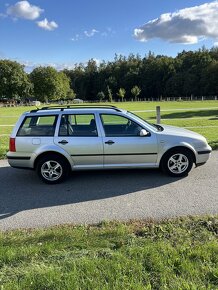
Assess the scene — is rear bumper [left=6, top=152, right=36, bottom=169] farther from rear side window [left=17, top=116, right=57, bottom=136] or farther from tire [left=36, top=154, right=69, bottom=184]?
rear side window [left=17, top=116, right=57, bottom=136]

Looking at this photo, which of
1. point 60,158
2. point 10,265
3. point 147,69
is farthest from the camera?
point 147,69

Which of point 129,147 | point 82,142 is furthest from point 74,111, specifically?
point 129,147

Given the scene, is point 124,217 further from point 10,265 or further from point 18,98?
point 18,98

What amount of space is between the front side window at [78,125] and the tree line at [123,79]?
9621 centimetres

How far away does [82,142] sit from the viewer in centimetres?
698

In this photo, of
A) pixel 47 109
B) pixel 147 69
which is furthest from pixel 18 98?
pixel 47 109

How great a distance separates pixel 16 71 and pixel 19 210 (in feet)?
328

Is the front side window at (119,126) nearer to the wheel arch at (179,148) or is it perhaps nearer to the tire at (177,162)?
the wheel arch at (179,148)

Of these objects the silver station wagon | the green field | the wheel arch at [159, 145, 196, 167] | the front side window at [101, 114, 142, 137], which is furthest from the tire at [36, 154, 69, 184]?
the green field

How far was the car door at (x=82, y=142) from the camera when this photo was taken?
697 centimetres

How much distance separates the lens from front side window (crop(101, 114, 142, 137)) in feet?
23.3

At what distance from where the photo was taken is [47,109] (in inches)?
299

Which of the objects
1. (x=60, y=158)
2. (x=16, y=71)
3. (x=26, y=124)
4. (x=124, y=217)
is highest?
(x=16, y=71)

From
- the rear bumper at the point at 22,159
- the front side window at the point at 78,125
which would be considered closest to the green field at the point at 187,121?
the rear bumper at the point at 22,159
